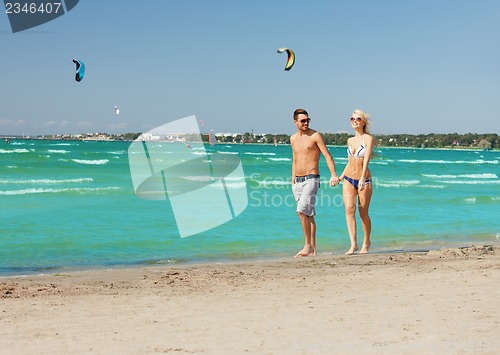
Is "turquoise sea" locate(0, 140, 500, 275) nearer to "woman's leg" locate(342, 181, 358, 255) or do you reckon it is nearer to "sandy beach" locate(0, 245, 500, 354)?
"woman's leg" locate(342, 181, 358, 255)

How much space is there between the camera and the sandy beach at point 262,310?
4.17 m

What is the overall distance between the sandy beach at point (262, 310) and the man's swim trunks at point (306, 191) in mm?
723

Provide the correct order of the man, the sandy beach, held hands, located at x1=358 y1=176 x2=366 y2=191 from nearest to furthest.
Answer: the sandy beach
the man
held hands, located at x1=358 y1=176 x2=366 y2=191

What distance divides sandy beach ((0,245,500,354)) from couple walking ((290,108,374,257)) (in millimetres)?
779

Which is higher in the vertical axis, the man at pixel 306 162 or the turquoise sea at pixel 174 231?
the man at pixel 306 162

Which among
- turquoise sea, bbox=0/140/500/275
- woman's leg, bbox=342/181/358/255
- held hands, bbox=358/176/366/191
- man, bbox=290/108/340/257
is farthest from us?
turquoise sea, bbox=0/140/500/275

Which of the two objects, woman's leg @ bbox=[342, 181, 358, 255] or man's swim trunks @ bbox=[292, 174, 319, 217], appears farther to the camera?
woman's leg @ bbox=[342, 181, 358, 255]

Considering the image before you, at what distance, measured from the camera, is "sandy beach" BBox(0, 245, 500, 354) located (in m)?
4.17

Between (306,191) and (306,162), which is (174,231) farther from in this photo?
(306,162)

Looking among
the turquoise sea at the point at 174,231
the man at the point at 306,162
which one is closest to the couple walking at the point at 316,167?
the man at the point at 306,162

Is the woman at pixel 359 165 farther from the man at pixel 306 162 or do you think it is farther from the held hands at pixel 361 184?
the man at pixel 306 162

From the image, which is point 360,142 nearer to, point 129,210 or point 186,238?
point 186,238

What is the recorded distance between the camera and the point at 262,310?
520cm

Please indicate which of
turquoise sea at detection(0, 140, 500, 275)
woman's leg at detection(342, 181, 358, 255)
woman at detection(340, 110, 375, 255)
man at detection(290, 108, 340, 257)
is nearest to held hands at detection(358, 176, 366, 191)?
woman at detection(340, 110, 375, 255)
